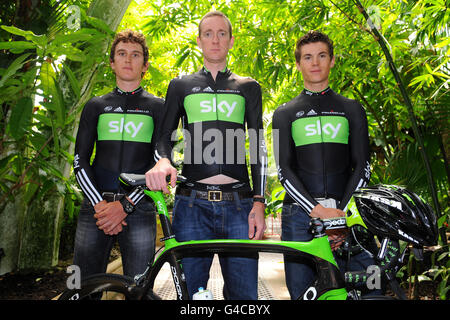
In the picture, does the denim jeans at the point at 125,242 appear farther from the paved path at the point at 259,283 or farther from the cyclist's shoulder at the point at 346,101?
the paved path at the point at 259,283

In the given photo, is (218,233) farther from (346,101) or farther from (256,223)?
(346,101)

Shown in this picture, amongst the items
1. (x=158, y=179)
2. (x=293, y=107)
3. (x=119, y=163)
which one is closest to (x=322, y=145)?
(x=293, y=107)

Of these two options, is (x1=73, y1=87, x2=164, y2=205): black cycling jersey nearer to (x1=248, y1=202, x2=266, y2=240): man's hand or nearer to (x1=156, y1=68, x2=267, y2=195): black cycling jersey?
(x1=156, y1=68, x2=267, y2=195): black cycling jersey

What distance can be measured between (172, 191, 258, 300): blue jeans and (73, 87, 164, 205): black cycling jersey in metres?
0.53

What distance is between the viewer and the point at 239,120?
220 centimetres

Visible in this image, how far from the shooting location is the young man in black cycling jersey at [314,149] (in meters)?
2.13

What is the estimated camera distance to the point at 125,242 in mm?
2252

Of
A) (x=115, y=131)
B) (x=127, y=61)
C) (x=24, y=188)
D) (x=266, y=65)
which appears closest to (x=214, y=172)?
(x=115, y=131)

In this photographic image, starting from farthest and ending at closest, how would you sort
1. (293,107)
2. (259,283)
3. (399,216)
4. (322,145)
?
(259,283), (293,107), (322,145), (399,216)

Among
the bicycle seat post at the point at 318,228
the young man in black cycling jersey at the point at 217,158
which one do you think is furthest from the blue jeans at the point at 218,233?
the bicycle seat post at the point at 318,228

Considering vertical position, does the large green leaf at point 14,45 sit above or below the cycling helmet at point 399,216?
above

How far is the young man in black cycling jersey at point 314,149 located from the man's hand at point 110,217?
1.00 metres

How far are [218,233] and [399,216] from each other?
103cm

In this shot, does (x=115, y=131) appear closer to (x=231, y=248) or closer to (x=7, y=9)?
(x=231, y=248)
